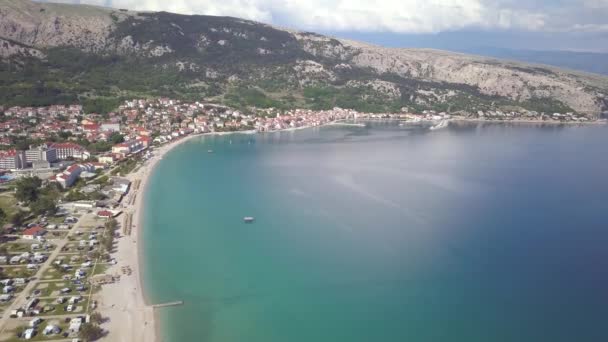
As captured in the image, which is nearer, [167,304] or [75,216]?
[167,304]

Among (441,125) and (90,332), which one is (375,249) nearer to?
(90,332)

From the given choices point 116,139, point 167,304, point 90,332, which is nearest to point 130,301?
point 167,304

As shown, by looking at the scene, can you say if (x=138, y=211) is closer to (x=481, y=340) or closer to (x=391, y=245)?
(x=391, y=245)

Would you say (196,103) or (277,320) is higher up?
(196,103)

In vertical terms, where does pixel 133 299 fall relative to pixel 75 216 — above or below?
below

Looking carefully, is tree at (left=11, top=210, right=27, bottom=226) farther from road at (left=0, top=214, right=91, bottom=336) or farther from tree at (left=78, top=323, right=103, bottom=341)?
tree at (left=78, top=323, right=103, bottom=341)

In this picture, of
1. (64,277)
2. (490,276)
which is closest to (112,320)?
(64,277)
